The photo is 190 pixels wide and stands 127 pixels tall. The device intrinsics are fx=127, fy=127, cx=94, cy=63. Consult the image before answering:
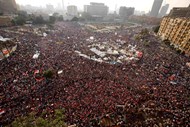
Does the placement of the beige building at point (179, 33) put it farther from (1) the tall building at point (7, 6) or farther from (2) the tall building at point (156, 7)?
(2) the tall building at point (156, 7)

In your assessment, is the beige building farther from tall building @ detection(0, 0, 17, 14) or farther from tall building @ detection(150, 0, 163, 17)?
tall building @ detection(150, 0, 163, 17)

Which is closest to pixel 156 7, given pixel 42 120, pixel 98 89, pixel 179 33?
pixel 179 33

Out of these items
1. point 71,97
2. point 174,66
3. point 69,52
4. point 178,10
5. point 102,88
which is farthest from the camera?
point 178,10

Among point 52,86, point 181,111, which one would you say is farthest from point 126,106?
point 52,86

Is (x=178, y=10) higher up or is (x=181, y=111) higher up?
(x=178, y=10)

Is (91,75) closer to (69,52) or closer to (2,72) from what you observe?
(69,52)

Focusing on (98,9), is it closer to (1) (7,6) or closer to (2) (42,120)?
(1) (7,6)

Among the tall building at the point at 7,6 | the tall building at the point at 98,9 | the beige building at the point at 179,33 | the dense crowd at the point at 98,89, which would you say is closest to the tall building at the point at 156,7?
the tall building at the point at 98,9
